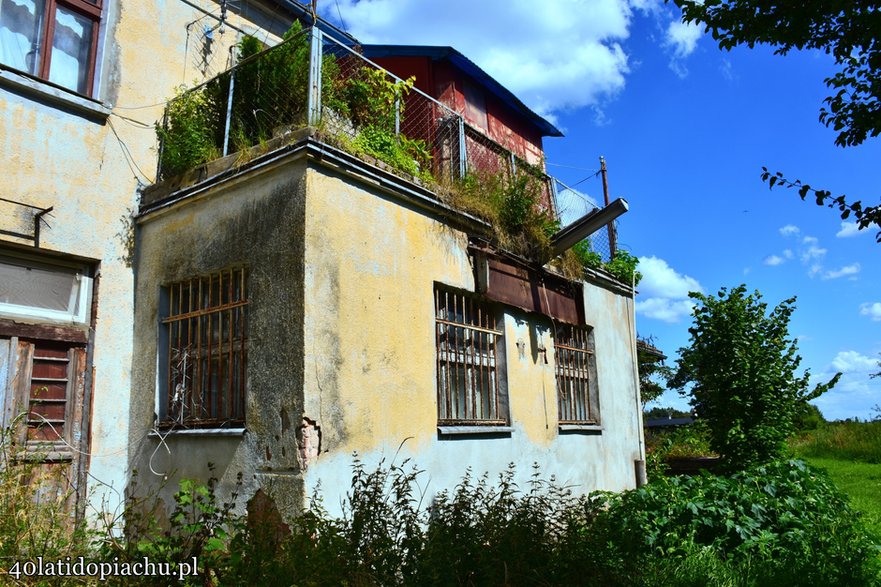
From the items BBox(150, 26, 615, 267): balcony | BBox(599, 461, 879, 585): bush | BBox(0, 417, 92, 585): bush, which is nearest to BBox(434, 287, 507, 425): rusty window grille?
BBox(150, 26, 615, 267): balcony

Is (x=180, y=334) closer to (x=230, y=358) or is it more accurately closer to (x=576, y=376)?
(x=230, y=358)

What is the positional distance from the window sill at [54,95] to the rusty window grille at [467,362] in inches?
155

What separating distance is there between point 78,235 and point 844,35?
6880 mm

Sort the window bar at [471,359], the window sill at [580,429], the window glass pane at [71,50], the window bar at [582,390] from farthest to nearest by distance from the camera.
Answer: the window bar at [582,390] < the window sill at [580,429] < the window bar at [471,359] < the window glass pane at [71,50]

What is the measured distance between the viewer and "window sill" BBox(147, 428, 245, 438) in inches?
222

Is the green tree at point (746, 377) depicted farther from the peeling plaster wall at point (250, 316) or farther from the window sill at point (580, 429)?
the peeling plaster wall at point (250, 316)

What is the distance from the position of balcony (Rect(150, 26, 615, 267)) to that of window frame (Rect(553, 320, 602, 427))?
4.98 ft

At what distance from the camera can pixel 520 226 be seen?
26.8 ft

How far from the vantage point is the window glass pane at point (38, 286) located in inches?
241

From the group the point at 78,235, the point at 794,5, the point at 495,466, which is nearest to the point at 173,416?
the point at 78,235

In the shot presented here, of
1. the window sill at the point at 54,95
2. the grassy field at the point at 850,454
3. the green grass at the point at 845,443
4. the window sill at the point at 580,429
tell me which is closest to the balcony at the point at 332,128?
the window sill at the point at 54,95

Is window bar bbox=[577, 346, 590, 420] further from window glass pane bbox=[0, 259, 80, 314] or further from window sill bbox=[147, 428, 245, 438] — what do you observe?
window glass pane bbox=[0, 259, 80, 314]

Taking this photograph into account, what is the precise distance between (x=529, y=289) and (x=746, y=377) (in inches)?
149

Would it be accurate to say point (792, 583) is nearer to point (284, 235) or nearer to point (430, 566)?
point (430, 566)
